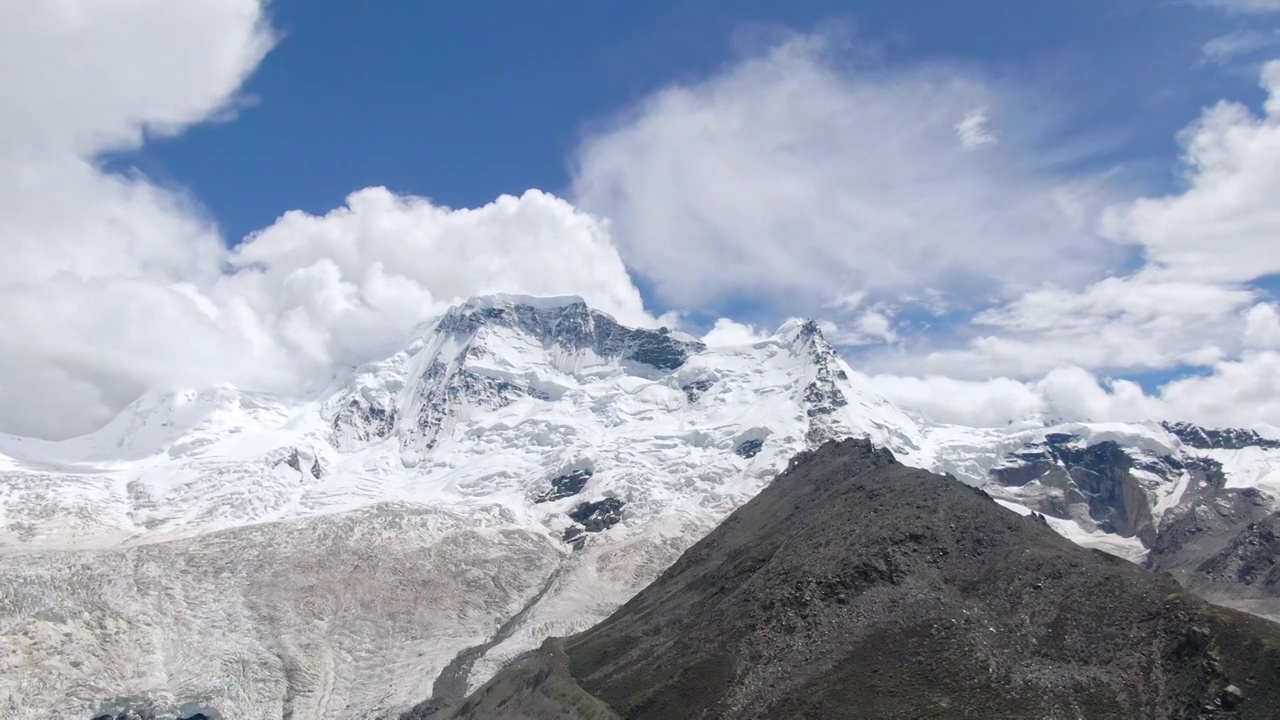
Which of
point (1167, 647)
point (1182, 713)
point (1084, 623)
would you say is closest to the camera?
point (1182, 713)

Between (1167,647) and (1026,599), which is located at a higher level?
(1026,599)

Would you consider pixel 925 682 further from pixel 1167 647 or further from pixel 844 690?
pixel 1167 647

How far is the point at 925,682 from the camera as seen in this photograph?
16912 centimetres

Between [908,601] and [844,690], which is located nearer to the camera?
[844,690]

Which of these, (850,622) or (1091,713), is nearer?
(1091,713)

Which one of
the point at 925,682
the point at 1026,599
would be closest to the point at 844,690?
the point at 925,682

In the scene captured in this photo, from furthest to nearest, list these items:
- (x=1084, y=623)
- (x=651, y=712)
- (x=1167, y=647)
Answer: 1. (x=651, y=712)
2. (x=1084, y=623)
3. (x=1167, y=647)

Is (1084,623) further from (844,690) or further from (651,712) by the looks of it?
(651,712)

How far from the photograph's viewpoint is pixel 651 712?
18975cm

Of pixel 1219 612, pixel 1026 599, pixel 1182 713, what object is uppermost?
pixel 1026 599

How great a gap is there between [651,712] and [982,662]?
199 feet

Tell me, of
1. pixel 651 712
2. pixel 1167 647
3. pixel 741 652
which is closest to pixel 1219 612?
pixel 1167 647

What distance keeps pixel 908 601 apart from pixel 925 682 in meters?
25.6

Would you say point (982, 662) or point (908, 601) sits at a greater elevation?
point (908, 601)
